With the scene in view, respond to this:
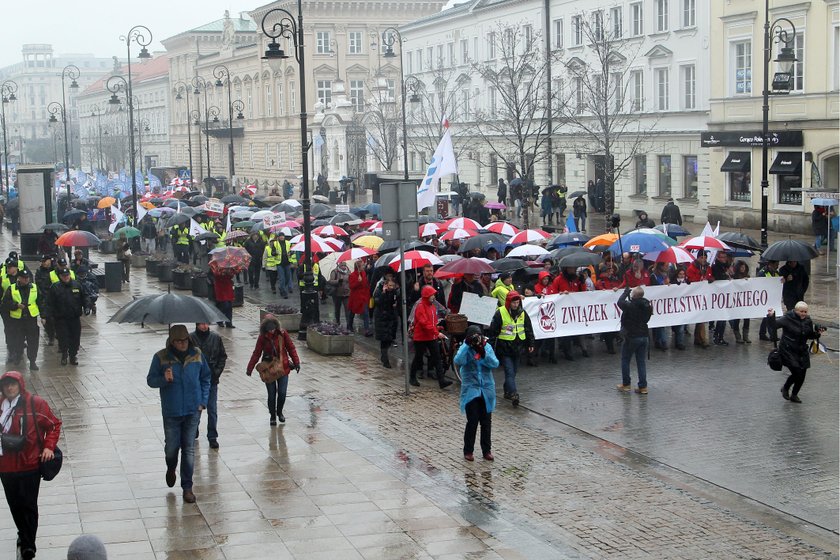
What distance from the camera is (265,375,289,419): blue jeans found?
14742mm

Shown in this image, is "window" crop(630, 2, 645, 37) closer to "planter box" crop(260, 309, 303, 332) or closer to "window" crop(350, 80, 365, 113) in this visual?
"planter box" crop(260, 309, 303, 332)

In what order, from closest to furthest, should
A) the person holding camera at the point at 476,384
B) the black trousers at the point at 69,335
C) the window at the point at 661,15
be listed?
the person holding camera at the point at 476,384, the black trousers at the point at 69,335, the window at the point at 661,15

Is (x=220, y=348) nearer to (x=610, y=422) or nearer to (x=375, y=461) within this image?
(x=375, y=461)

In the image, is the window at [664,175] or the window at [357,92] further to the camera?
the window at [357,92]

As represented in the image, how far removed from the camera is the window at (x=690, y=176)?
45.9 meters

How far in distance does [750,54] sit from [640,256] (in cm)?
2220

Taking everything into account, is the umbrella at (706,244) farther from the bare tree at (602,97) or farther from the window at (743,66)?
the bare tree at (602,97)

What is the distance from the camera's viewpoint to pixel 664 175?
48.0 m

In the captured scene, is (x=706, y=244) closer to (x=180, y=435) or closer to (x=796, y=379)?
(x=796, y=379)

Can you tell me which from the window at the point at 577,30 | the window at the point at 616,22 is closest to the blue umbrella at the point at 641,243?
the window at the point at 616,22

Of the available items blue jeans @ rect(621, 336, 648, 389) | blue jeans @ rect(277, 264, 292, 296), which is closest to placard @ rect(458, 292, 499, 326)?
blue jeans @ rect(621, 336, 648, 389)

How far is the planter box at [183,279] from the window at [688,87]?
76.7 ft

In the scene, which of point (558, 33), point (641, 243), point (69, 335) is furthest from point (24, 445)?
point (558, 33)

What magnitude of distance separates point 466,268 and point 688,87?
95.0 ft
